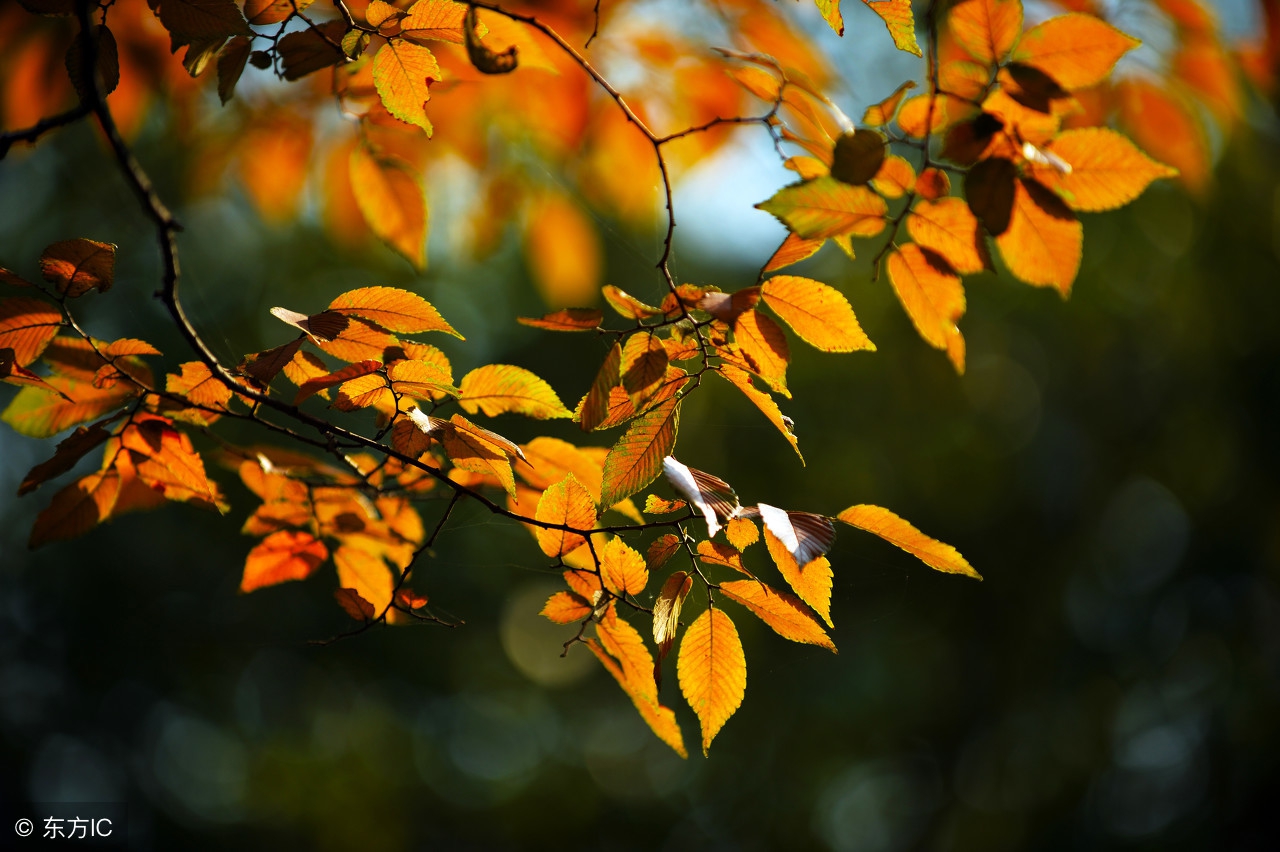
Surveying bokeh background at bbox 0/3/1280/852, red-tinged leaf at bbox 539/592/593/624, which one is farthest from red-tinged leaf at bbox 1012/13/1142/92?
bokeh background at bbox 0/3/1280/852

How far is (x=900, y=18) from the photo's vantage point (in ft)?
1.71

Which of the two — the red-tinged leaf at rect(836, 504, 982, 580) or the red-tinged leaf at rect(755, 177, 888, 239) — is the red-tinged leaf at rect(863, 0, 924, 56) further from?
the red-tinged leaf at rect(836, 504, 982, 580)

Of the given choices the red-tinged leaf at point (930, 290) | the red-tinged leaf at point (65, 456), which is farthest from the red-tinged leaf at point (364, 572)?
the red-tinged leaf at point (930, 290)

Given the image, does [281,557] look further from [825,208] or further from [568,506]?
[825,208]

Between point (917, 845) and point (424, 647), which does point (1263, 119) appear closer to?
point (917, 845)

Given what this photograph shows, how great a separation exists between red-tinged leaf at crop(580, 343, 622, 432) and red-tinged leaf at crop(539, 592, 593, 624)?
0.19 meters

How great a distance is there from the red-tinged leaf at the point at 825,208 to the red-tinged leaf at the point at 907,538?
0.67 ft

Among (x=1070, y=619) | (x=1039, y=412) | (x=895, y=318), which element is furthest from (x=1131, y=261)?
(x=1070, y=619)

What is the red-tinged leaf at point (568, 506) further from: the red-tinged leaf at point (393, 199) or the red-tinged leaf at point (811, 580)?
the red-tinged leaf at point (393, 199)

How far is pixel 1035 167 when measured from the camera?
471mm

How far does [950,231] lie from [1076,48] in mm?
122

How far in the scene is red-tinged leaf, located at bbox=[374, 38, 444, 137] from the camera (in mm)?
576

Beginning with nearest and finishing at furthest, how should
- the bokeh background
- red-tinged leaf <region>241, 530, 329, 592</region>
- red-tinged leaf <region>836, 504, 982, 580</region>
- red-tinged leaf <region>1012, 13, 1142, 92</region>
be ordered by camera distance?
red-tinged leaf <region>1012, 13, 1142, 92</region> → red-tinged leaf <region>836, 504, 982, 580</region> → red-tinged leaf <region>241, 530, 329, 592</region> → the bokeh background

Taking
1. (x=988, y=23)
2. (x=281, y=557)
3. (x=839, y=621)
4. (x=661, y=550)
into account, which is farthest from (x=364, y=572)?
(x=839, y=621)
